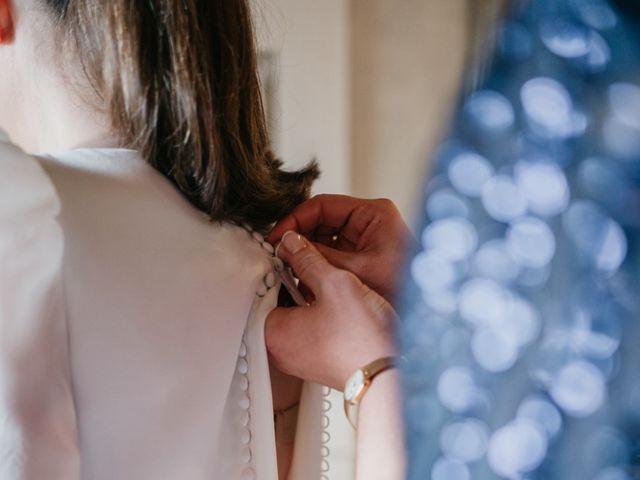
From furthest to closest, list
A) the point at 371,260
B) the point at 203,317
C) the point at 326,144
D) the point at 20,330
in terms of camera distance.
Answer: the point at 326,144 < the point at 371,260 < the point at 203,317 < the point at 20,330

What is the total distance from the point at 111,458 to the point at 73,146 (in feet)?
0.82

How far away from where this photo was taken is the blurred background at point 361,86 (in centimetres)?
215

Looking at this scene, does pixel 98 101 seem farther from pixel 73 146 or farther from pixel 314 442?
pixel 314 442

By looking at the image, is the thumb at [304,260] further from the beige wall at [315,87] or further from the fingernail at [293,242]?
the beige wall at [315,87]

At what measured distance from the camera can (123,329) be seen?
588mm

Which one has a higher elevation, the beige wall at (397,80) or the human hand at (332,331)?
the human hand at (332,331)

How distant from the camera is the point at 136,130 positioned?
0.62 m

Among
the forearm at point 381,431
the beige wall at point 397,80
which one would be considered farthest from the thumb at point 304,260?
the beige wall at point 397,80

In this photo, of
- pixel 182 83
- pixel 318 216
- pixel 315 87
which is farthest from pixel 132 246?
pixel 315 87

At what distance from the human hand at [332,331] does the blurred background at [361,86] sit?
1.46m

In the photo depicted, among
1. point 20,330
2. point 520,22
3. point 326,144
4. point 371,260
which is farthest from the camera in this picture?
point 326,144

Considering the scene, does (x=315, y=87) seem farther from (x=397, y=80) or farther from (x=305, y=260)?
(x=305, y=260)

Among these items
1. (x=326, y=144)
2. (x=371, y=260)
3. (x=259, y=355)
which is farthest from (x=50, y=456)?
(x=326, y=144)

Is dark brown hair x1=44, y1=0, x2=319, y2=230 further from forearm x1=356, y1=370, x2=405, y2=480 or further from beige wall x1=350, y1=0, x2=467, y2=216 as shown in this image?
beige wall x1=350, y1=0, x2=467, y2=216
